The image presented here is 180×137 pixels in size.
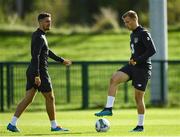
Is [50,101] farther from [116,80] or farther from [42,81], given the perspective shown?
[116,80]

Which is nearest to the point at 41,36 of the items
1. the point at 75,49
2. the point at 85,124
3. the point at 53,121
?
the point at 53,121

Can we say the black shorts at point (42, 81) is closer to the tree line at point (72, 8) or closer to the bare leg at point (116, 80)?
the bare leg at point (116, 80)

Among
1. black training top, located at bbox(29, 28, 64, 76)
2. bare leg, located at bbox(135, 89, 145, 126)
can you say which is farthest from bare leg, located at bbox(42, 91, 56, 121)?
bare leg, located at bbox(135, 89, 145, 126)

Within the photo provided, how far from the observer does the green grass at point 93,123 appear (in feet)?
45.5

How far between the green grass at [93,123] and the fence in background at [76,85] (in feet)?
5.51

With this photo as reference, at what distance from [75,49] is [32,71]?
69.7 ft

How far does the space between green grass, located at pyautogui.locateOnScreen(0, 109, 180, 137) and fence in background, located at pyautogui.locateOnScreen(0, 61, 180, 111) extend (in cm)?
168

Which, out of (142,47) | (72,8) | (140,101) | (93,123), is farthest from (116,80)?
(72,8)

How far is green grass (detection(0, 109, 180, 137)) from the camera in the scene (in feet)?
45.5

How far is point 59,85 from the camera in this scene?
2414 centimetres

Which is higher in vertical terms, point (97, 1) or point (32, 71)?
point (97, 1)

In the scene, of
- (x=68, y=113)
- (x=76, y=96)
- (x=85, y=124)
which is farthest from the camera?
(x=76, y=96)

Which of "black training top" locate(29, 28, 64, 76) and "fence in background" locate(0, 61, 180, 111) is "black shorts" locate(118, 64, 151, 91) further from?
"fence in background" locate(0, 61, 180, 111)

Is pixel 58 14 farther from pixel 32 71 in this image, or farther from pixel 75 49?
pixel 32 71
